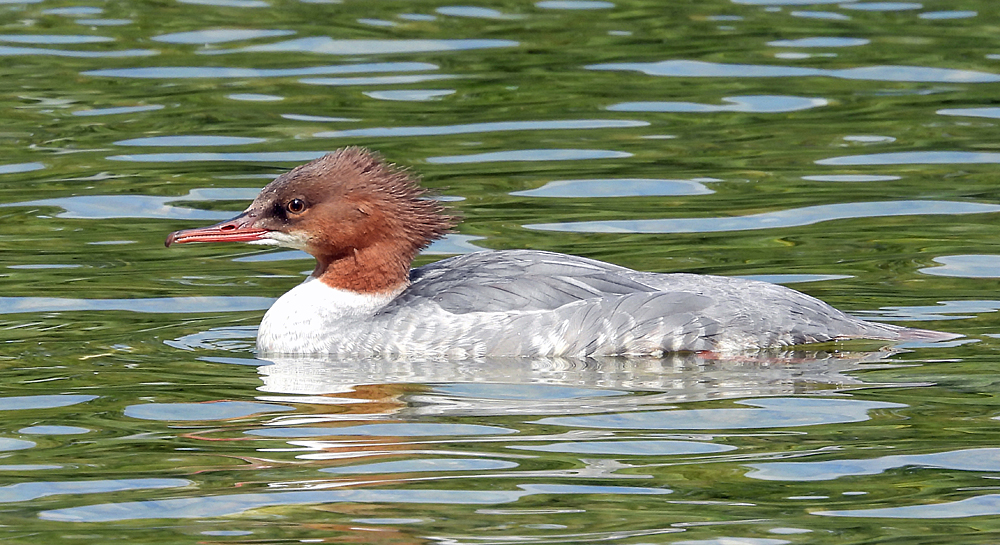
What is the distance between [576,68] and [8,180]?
4.62 metres

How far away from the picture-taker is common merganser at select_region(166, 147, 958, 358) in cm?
802

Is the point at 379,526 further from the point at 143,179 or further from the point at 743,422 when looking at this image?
the point at 143,179

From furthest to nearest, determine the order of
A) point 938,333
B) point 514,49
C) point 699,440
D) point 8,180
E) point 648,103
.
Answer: point 514,49, point 648,103, point 8,180, point 938,333, point 699,440

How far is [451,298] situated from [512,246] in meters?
2.12

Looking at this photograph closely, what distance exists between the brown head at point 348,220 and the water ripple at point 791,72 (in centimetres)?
591

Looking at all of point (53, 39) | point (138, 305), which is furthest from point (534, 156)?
point (53, 39)

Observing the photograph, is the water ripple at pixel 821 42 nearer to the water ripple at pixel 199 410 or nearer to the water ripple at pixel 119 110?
the water ripple at pixel 119 110

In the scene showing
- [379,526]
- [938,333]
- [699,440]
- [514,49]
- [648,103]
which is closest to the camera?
[379,526]

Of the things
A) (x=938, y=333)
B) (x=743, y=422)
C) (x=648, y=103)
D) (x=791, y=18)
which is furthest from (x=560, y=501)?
(x=791, y=18)

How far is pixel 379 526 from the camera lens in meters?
5.53

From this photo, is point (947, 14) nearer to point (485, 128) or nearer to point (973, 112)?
point (973, 112)

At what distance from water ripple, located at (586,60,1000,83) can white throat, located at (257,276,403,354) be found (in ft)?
20.3

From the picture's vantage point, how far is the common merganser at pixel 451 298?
8.02 m

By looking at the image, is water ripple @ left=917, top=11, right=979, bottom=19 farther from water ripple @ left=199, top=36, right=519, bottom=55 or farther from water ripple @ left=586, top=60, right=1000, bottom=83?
water ripple @ left=199, top=36, right=519, bottom=55
